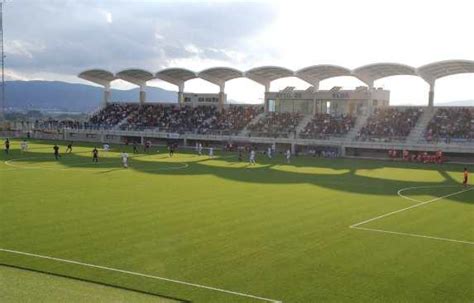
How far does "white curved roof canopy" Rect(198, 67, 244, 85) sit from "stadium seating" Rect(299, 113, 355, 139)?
12.9 metres

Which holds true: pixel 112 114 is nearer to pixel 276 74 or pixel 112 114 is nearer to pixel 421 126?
pixel 276 74

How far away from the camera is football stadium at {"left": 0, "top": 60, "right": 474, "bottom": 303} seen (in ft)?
40.8

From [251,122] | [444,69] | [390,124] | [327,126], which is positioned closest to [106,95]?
[251,122]

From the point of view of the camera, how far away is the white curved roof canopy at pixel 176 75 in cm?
7406

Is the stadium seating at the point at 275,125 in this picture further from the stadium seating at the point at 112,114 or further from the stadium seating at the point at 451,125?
the stadium seating at the point at 112,114

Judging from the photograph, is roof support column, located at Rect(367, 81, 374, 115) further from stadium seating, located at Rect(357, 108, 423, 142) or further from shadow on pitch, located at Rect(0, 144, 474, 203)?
shadow on pitch, located at Rect(0, 144, 474, 203)

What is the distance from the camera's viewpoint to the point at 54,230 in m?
17.3

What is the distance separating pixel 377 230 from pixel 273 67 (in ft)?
160

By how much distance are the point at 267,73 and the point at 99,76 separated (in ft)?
101

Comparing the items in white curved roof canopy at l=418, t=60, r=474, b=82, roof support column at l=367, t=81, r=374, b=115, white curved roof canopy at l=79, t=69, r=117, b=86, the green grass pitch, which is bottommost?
the green grass pitch

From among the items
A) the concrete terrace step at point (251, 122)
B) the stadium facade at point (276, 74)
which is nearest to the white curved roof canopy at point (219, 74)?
the stadium facade at point (276, 74)

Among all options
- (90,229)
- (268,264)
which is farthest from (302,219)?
(90,229)

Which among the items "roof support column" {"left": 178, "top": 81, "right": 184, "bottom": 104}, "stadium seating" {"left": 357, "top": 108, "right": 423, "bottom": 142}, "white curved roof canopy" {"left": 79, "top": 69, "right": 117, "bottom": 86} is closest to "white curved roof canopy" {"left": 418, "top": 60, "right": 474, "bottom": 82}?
"stadium seating" {"left": 357, "top": 108, "right": 423, "bottom": 142}

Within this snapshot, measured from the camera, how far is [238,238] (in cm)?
1700
